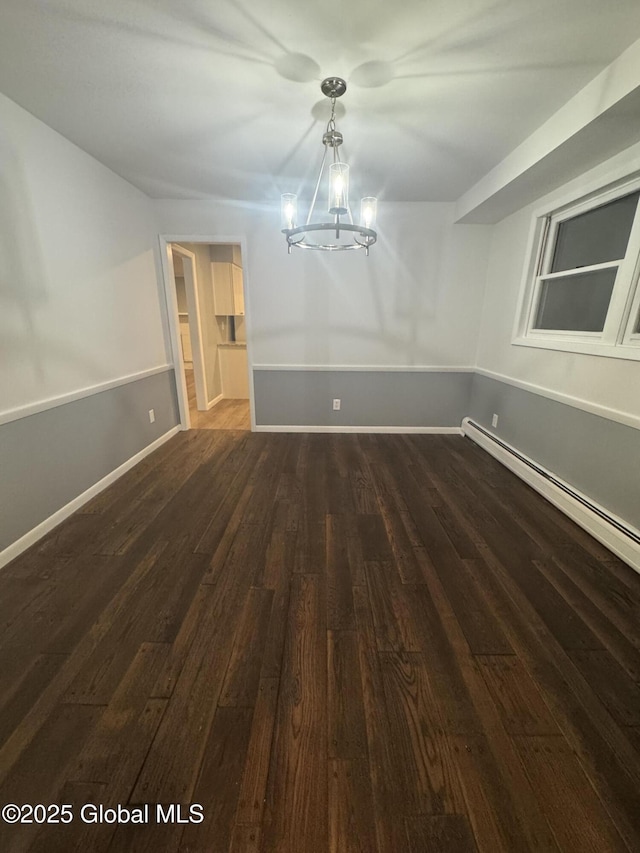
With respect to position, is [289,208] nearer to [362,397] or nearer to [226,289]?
[362,397]

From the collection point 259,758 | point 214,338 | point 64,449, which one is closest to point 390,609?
point 259,758

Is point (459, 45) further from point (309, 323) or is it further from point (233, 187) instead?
point (309, 323)

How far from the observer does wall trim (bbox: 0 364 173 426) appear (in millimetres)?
1882

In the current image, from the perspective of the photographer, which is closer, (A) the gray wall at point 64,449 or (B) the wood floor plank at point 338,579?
(B) the wood floor plank at point 338,579

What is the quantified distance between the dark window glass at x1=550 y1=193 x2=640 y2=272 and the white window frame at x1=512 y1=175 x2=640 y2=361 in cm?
5

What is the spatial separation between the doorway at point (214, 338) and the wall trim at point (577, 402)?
8.89ft

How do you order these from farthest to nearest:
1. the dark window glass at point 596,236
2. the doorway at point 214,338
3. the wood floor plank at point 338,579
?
the doorway at point 214,338 → the dark window glass at point 596,236 → the wood floor plank at point 338,579

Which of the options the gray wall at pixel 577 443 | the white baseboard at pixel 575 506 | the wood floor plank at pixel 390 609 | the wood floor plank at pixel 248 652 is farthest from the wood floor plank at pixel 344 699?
the gray wall at pixel 577 443

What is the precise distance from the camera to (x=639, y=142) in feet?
6.21

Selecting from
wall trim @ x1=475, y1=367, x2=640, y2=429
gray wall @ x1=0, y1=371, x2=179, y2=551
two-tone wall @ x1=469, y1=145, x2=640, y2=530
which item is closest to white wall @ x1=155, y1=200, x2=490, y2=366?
two-tone wall @ x1=469, y1=145, x2=640, y2=530

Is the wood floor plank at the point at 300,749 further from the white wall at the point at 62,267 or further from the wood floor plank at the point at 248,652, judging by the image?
the white wall at the point at 62,267

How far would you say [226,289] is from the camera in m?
5.12

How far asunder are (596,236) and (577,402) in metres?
1.20

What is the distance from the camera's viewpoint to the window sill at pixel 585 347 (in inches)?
78.4
